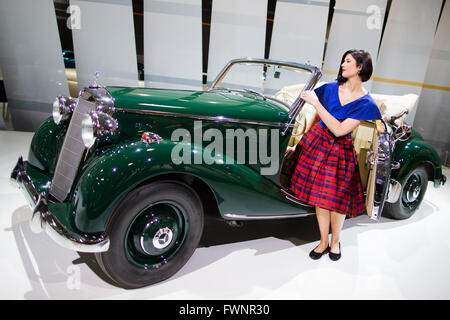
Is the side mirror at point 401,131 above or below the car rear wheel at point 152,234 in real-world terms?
above

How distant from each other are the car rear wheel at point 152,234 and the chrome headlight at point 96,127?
0.46 meters

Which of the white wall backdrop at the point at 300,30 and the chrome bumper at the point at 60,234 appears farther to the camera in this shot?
the white wall backdrop at the point at 300,30

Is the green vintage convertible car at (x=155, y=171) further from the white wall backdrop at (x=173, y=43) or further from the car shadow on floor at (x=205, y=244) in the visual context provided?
the white wall backdrop at (x=173, y=43)

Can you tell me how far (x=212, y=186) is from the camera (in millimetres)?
2043

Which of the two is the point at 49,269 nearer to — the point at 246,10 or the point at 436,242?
the point at 436,242

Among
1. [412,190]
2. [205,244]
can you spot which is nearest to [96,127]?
[205,244]

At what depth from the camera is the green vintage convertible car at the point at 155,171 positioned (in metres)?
1.74

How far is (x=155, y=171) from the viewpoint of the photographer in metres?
1.81

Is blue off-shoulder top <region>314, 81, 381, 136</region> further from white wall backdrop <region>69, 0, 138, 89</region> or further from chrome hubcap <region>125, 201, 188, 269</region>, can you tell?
white wall backdrop <region>69, 0, 138, 89</region>

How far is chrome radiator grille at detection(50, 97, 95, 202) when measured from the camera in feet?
6.79

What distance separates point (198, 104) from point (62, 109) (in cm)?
112

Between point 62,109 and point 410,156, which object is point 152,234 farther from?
point 410,156

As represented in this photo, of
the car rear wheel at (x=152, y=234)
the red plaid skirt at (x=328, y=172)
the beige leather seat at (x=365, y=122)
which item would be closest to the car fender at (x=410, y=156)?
the beige leather seat at (x=365, y=122)

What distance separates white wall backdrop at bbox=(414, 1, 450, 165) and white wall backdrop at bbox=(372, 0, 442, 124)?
678mm
